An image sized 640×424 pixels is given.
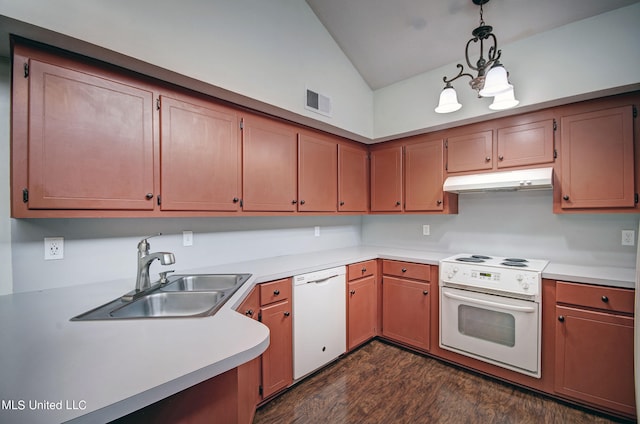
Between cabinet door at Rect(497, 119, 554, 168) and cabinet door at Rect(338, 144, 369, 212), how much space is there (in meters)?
1.37

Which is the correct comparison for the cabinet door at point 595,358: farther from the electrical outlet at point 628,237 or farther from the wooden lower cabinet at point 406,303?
the wooden lower cabinet at point 406,303

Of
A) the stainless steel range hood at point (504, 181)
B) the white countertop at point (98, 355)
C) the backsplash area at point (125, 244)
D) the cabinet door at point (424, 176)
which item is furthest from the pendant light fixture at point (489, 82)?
the white countertop at point (98, 355)

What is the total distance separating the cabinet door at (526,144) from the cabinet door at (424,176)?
53 centimetres

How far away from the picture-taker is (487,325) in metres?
2.32

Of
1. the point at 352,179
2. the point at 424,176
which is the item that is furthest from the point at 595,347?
the point at 352,179

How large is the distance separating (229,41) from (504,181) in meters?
2.39

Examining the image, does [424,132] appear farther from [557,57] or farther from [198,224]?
[198,224]

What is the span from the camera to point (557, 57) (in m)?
2.19

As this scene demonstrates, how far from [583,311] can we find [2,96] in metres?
3.76

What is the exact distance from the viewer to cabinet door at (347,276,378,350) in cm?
265

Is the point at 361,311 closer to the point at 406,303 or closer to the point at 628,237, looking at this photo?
the point at 406,303

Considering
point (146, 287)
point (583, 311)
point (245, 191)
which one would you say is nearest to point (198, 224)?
point (245, 191)

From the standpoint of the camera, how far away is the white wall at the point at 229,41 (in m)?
1.38

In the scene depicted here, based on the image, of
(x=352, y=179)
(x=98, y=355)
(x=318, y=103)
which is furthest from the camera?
(x=352, y=179)
